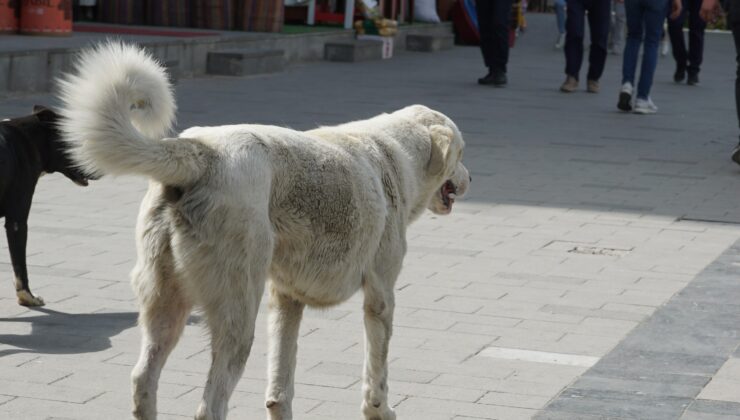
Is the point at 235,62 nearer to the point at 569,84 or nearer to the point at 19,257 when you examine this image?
the point at 569,84

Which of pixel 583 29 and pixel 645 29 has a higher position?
pixel 645 29

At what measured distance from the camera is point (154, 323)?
425cm

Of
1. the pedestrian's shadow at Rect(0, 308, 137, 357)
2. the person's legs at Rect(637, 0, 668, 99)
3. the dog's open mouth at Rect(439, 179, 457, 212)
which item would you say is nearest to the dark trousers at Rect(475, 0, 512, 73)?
the person's legs at Rect(637, 0, 668, 99)

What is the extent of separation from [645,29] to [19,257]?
9.15 m

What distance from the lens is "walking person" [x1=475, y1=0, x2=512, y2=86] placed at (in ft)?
55.4

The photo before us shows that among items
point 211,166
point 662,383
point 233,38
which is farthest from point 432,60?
point 211,166

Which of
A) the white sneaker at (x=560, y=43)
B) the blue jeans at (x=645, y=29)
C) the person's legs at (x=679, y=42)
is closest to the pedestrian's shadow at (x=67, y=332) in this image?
the blue jeans at (x=645, y=29)

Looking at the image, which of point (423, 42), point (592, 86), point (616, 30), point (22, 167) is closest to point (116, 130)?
point (22, 167)

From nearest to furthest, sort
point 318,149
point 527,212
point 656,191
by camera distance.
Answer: point 318,149 < point 527,212 < point 656,191

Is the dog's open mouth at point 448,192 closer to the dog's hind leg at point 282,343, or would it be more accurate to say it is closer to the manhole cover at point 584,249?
the dog's hind leg at point 282,343

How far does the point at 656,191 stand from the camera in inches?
406

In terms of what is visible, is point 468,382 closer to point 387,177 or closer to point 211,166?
point 387,177

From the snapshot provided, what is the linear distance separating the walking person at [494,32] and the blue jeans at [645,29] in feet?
8.64

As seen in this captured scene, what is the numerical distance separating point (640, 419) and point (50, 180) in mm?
5877
